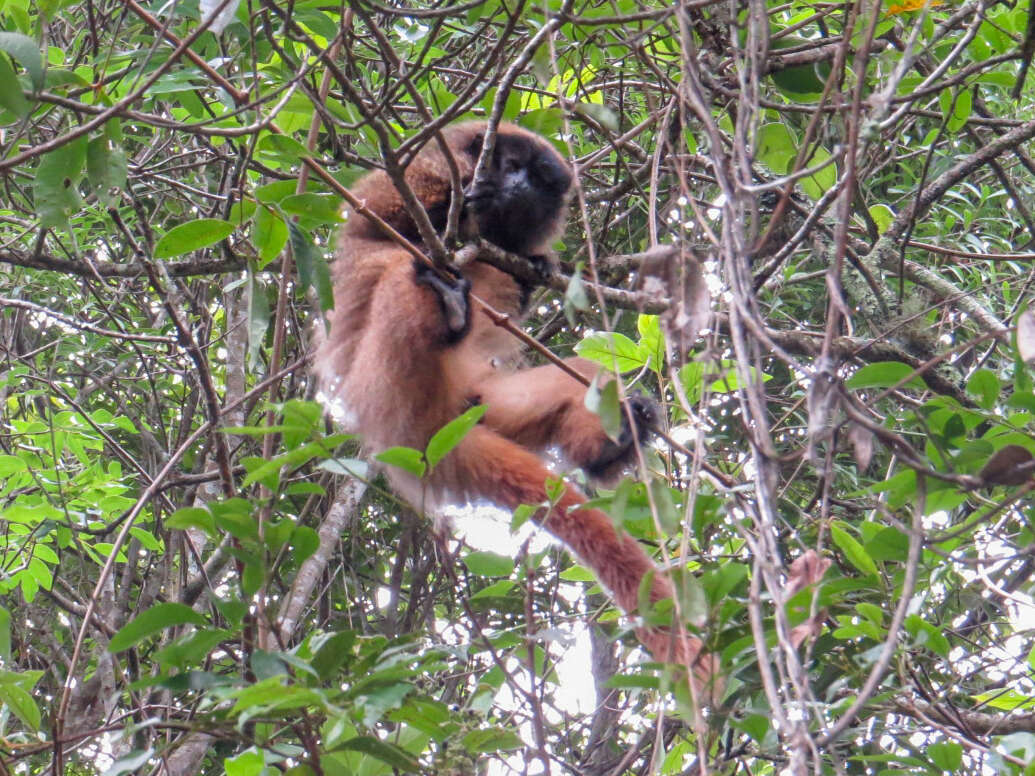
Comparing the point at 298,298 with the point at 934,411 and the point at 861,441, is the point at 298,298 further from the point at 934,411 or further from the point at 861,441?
the point at 861,441

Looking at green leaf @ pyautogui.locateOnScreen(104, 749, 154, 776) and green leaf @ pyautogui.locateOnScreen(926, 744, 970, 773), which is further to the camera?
green leaf @ pyautogui.locateOnScreen(926, 744, 970, 773)

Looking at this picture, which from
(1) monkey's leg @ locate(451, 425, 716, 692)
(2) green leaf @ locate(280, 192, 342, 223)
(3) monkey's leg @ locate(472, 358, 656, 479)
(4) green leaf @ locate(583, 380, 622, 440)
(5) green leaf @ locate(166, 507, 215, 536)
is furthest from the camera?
(3) monkey's leg @ locate(472, 358, 656, 479)

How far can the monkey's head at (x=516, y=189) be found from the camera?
412 cm

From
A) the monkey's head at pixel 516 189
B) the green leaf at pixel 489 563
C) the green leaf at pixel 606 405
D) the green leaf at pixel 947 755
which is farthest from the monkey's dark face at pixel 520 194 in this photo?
the green leaf at pixel 947 755

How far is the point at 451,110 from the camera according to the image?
7.82 ft

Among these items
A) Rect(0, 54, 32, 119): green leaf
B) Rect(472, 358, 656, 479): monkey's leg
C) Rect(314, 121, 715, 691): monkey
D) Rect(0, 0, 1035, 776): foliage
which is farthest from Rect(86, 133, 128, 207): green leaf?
Rect(472, 358, 656, 479): monkey's leg

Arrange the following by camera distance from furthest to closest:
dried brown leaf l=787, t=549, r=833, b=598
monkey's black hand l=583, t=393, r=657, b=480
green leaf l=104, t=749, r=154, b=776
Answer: monkey's black hand l=583, t=393, r=657, b=480, green leaf l=104, t=749, r=154, b=776, dried brown leaf l=787, t=549, r=833, b=598

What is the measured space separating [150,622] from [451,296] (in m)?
1.49

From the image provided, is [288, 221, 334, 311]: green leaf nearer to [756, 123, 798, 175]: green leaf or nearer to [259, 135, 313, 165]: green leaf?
[259, 135, 313, 165]: green leaf

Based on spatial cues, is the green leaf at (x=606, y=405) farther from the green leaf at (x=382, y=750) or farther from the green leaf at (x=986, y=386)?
the green leaf at (x=986, y=386)

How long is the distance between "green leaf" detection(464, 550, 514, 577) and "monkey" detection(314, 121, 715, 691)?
49 cm

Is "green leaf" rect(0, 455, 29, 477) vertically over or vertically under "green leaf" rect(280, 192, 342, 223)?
over

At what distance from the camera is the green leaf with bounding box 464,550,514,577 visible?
8.02ft

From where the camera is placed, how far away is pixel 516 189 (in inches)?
163
